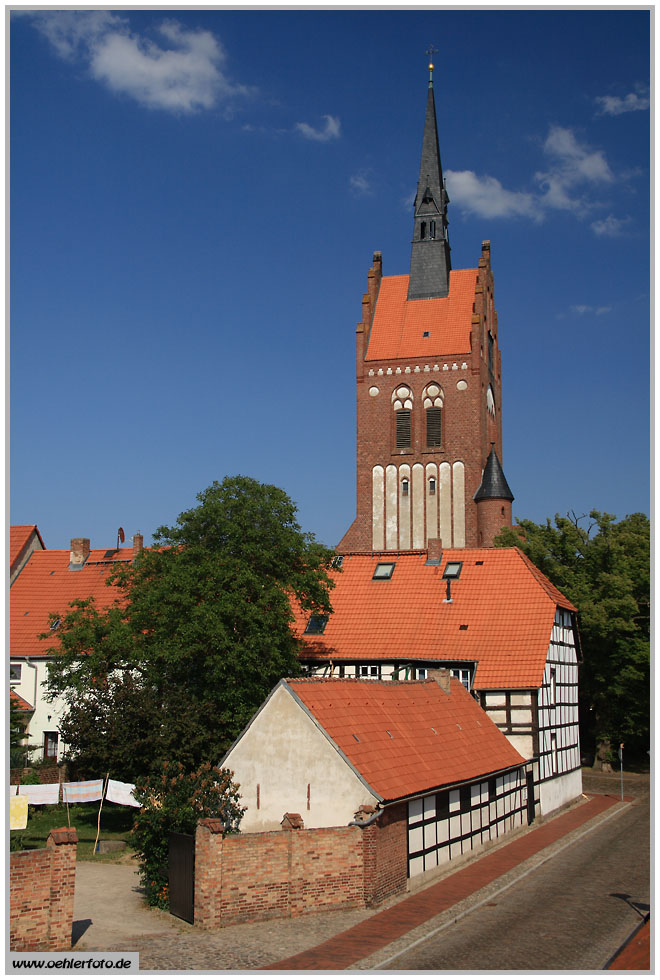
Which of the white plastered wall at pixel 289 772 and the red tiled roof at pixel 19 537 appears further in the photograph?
the red tiled roof at pixel 19 537

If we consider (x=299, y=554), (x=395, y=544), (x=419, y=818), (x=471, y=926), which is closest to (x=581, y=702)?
(x=395, y=544)

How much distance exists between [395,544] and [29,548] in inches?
698

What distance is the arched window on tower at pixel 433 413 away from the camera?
50.0 m

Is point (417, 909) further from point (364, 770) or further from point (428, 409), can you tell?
point (428, 409)

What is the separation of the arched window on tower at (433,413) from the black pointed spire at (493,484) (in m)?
2.88

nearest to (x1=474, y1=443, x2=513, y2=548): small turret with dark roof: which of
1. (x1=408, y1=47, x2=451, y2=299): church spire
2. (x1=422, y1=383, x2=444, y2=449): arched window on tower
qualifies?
(x1=422, y1=383, x2=444, y2=449): arched window on tower

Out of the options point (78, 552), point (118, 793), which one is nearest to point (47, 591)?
point (78, 552)

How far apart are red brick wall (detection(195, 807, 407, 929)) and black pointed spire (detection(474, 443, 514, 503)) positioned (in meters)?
31.0

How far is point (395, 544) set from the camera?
4906cm

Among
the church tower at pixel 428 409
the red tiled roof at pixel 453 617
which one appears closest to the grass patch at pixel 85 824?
the red tiled roof at pixel 453 617

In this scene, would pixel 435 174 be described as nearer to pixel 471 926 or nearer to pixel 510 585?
pixel 510 585

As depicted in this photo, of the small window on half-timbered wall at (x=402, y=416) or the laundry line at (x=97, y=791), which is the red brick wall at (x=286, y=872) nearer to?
the laundry line at (x=97, y=791)

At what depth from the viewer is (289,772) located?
19.7 metres

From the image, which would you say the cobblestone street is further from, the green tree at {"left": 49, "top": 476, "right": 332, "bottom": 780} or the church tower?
the church tower
